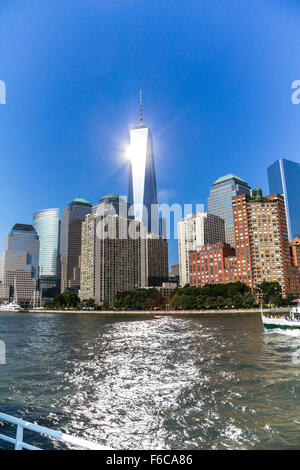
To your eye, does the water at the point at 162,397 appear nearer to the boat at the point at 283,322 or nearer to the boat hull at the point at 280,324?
the boat hull at the point at 280,324

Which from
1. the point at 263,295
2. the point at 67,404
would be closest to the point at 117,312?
the point at 263,295

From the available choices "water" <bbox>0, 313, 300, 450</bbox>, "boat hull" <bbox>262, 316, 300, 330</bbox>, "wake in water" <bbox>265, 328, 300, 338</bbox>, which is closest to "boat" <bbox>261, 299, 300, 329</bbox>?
"boat hull" <bbox>262, 316, 300, 330</bbox>

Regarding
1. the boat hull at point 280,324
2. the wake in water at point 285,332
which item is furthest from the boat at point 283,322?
the wake in water at point 285,332

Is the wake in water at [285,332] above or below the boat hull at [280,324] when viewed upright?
below

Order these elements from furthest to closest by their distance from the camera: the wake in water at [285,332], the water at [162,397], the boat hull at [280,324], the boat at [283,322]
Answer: the boat at [283,322] < the boat hull at [280,324] < the wake in water at [285,332] < the water at [162,397]

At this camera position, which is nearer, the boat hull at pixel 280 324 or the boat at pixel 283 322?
the boat hull at pixel 280 324

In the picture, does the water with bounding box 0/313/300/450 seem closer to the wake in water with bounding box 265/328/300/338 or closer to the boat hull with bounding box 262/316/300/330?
the wake in water with bounding box 265/328/300/338

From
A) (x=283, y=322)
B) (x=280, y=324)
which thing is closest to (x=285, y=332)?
(x=283, y=322)

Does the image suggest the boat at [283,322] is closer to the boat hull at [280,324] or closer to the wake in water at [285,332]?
the boat hull at [280,324]

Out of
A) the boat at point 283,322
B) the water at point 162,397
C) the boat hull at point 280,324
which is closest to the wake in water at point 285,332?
the boat hull at point 280,324

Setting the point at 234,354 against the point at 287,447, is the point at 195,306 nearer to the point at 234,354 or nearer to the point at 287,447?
the point at 234,354

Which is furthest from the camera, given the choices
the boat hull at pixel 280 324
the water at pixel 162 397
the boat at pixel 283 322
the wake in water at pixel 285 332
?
the boat at pixel 283 322

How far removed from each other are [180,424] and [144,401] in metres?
4.35
